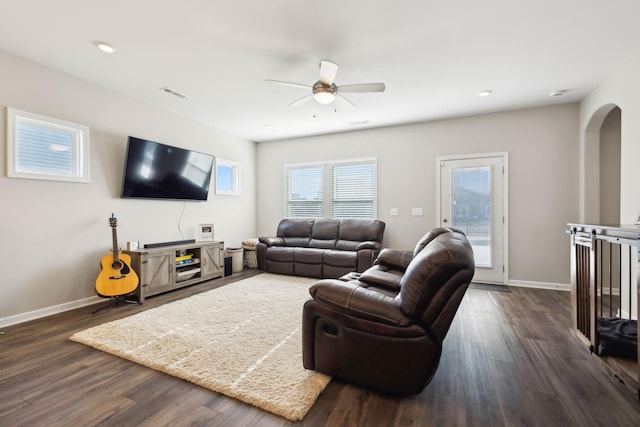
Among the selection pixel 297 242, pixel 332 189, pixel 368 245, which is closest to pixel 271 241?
pixel 297 242

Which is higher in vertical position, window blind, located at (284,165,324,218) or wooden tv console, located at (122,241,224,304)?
window blind, located at (284,165,324,218)

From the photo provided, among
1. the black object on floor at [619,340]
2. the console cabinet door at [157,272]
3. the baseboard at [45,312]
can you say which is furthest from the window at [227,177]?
the black object on floor at [619,340]

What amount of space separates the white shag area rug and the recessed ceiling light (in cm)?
278

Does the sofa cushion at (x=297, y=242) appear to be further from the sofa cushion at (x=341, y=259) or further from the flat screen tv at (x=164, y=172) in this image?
the flat screen tv at (x=164, y=172)

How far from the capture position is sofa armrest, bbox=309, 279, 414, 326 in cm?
166

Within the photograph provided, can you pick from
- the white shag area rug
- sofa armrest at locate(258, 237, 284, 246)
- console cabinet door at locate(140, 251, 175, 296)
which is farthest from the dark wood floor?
sofa armrest at locate(258, 237, 284, 246)

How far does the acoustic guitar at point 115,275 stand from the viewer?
10.8ft

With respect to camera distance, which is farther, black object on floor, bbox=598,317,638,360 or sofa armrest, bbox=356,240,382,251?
sofa armrest, bbox=356,240,382,251

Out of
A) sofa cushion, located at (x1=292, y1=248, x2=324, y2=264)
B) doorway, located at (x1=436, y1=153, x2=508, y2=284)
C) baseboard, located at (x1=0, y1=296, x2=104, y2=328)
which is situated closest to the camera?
baseboard, located at (x1=0, y1=296, x2=104, y2=328)

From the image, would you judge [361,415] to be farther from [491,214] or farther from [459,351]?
[491,214]

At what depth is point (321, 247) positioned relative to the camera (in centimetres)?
531

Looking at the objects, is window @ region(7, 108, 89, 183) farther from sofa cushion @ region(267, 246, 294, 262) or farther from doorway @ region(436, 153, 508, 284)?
doorway @ region(436, 153, 508, 284)

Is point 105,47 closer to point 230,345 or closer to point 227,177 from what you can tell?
point 230,345

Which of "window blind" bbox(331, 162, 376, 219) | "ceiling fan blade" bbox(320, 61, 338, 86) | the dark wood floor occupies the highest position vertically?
"ceiling fan blade" bbox(320, 61, 338, 86)
